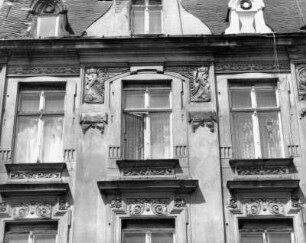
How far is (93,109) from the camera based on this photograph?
16031mm

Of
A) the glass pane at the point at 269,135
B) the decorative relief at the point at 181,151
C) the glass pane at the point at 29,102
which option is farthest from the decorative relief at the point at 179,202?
the glass pane at the point at 29,102

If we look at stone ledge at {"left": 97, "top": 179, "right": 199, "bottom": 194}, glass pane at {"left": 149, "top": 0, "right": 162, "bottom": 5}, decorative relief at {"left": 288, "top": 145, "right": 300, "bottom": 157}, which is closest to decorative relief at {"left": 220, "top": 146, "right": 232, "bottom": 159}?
stone ledge at {"left": 97, "top": 179, "right": 199, "bottom": 194}

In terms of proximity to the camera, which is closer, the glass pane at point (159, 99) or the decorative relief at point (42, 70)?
the glass pane at point (159, 99)

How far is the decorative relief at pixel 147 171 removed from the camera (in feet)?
49.4

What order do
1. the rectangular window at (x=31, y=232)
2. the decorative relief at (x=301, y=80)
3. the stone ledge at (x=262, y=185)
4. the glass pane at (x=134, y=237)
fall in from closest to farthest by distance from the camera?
the glass pane at (x=134, y=237), the rectangular window at (x=31, y=232), the stone ledge at (x=262, y=185), the decorative relief at (x=301, y=80)

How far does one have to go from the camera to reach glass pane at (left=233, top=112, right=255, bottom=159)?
51.3 ft

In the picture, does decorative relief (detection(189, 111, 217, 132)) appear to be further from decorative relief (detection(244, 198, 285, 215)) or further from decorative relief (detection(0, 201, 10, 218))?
decorative relief (detection(0, 201, 10, 218))

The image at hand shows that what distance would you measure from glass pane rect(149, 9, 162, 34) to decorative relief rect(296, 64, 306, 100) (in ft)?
13.1

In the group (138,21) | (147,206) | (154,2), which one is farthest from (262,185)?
(154,2)

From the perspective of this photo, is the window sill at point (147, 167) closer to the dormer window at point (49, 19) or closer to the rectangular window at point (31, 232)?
the rectangular window at point (31, 232)

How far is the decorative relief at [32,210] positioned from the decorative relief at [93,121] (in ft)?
7.05

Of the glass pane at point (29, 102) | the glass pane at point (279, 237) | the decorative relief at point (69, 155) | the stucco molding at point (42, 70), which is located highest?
the stucco molding at point (42, 70)

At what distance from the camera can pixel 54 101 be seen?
16.4 metres

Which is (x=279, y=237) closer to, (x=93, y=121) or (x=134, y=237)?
(x=134, y=237)
